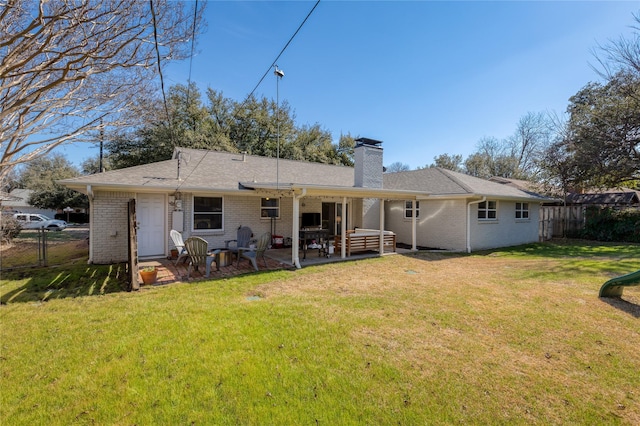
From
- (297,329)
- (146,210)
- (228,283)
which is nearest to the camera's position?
(297,329)

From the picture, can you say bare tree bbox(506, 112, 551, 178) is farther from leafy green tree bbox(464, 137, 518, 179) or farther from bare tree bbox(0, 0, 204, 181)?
bare tree bbox(0, 0, 204, 181)

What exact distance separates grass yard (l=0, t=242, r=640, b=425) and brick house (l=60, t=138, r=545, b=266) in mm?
3170

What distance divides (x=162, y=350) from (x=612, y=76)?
926 inches

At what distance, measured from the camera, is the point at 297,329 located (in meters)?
4.41

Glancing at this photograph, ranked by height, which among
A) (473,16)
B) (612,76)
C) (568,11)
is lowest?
(473,16)


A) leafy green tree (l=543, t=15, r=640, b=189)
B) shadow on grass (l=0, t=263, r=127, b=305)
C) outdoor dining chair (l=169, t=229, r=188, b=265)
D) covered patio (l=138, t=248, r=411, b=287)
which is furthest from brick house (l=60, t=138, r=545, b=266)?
leafy green tree (l=543, t=15, r=640, b=189)

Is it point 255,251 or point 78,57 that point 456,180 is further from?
point 78,57

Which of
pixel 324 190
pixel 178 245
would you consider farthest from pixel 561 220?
pixel 178 245

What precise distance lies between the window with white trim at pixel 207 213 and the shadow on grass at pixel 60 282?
2.72m

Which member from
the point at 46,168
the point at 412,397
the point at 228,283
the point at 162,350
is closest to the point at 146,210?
the point at 228,283

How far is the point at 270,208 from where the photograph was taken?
1190 cm

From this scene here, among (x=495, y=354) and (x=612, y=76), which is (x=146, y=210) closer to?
(x=495, y=354)

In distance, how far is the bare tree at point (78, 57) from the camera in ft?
21.6

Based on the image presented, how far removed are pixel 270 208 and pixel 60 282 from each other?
687 cm
